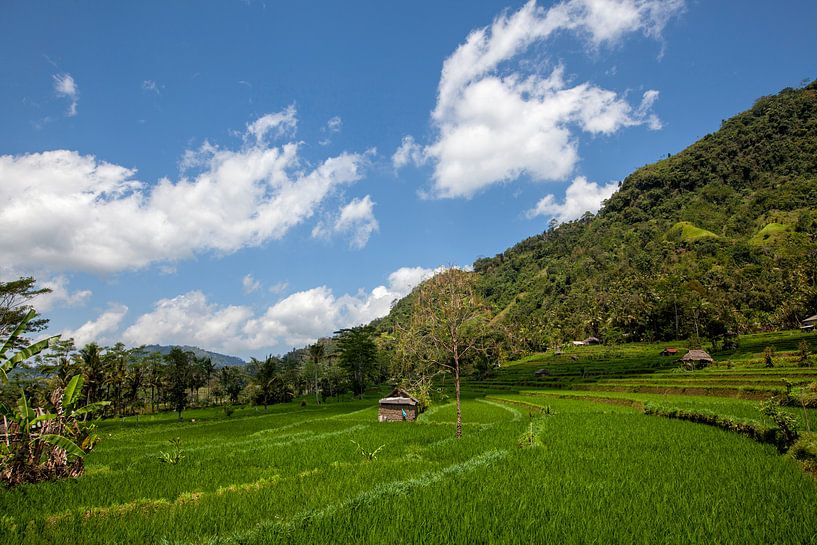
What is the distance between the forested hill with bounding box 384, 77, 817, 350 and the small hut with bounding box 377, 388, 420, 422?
25.6 meters

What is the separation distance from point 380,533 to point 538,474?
516 cm

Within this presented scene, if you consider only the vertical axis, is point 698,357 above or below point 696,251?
below

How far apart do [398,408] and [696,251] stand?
11278 centimetres

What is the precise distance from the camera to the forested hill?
78.1 meters

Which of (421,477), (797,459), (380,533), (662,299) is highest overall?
A: (662,299)

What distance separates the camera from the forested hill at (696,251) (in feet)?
256

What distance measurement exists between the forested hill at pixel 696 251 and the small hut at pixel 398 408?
2559cm

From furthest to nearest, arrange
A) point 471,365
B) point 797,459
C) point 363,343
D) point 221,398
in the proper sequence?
point 221,398 < point 471,365 < point 363,343 < point 797,459

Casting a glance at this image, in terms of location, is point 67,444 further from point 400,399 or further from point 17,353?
point 400,399

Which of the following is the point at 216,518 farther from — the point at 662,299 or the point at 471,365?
the point at 662,299

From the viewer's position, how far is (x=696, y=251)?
359 feet

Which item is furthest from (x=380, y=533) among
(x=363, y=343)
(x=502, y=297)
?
(x=502, y=297)

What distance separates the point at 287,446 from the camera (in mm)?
17828

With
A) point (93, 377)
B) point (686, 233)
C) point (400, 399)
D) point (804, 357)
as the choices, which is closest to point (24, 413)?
point (400, 399)
